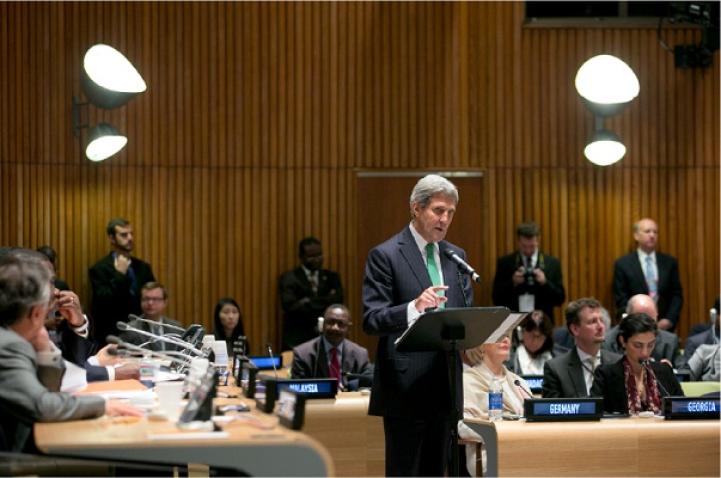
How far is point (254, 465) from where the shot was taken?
348 cm

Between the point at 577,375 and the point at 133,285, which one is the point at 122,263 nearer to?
the point at 133,285

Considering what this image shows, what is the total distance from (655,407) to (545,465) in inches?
44.7

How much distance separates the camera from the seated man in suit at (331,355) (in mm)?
8484

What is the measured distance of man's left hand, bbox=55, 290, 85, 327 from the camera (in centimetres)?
569

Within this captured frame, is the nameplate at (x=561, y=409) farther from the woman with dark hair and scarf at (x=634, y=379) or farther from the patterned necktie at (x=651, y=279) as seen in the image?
the patterned necktie at (x=651, y=279)

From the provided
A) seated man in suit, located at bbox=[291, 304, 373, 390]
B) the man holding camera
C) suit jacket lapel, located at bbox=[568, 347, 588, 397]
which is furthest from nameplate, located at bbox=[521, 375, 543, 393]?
the man holding camera

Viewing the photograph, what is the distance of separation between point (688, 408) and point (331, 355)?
10.7 feet

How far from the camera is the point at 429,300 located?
4.82 meters

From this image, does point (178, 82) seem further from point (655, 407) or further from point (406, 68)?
point (655, 407)

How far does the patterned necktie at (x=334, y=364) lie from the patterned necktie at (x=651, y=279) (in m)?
3.99

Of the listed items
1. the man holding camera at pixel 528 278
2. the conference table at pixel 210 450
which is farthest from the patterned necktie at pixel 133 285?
the conference table at pixel 210 450

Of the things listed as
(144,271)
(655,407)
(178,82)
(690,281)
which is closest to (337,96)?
(178,82)

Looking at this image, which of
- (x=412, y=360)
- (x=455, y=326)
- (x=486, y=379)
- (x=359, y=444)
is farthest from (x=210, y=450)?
(x=359, y=444)

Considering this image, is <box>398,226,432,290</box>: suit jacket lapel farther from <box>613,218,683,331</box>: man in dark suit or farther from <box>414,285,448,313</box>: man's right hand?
<box>613,218,683,331</box>: man in dark suit
